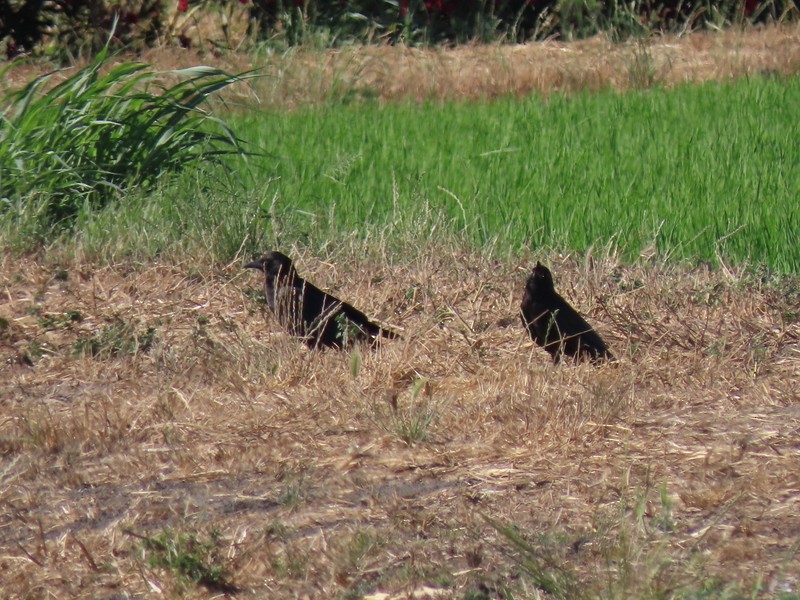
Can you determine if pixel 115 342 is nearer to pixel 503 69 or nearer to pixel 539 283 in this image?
pixel 539 283

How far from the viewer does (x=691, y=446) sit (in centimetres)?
391

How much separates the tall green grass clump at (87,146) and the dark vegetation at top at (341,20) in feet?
24.0

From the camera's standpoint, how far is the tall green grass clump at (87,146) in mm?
6848

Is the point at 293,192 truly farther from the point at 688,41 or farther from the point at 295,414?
the point at 688,41

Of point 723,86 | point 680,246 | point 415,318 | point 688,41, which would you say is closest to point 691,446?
point 415,318

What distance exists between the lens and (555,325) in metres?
4.98

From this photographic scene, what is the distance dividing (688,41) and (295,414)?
1138 centimetres

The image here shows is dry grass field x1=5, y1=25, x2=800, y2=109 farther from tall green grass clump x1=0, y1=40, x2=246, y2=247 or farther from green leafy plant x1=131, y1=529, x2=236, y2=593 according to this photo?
green leafy plant x1=131, y1=529, x2=236, y2=593

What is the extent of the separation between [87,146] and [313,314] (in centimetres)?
244

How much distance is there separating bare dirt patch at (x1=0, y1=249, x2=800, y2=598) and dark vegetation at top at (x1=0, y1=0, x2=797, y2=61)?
9.33 metres

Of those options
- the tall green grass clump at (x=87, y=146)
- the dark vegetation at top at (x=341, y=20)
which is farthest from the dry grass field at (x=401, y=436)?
the dark vegetation at top at (x=341, y=20)

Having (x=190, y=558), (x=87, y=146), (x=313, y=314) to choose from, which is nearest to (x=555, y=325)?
(x=313, y=314)

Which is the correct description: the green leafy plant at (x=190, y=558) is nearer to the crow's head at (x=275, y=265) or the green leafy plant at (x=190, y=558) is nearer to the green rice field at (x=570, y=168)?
the crow's head at (x=275, y=265)

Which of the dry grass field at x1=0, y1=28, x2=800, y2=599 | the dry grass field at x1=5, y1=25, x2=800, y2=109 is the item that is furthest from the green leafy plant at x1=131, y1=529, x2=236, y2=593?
the dry grass field at x1=5, y1=25, x2=800, y2=109
